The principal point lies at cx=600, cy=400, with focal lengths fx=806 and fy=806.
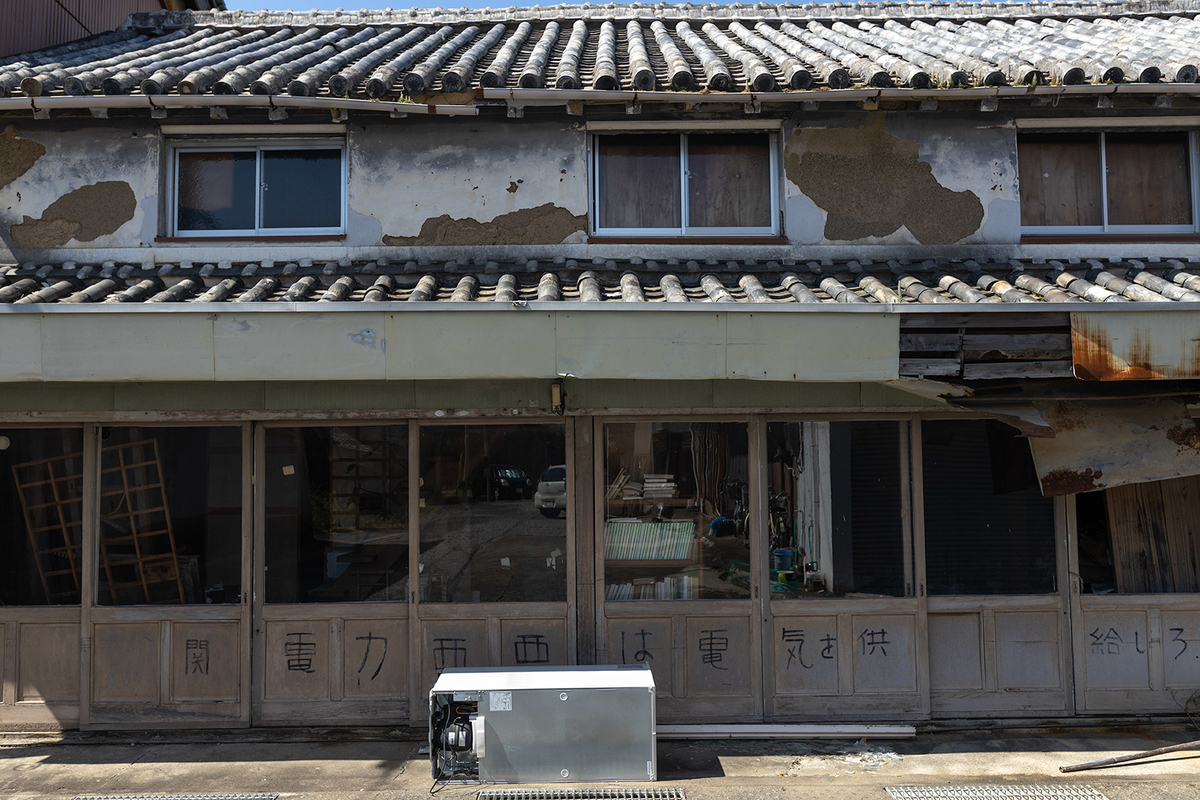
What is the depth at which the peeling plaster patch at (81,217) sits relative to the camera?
7.27 meters

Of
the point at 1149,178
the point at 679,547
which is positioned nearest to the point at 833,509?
the point at 679,547

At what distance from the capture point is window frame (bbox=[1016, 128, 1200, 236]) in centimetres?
739

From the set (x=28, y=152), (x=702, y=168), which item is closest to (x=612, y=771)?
(x=702, y=168)

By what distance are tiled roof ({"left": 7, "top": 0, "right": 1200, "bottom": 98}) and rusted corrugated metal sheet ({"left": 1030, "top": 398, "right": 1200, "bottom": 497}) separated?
273cm

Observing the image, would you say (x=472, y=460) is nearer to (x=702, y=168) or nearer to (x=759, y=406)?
(x=759, y=406)

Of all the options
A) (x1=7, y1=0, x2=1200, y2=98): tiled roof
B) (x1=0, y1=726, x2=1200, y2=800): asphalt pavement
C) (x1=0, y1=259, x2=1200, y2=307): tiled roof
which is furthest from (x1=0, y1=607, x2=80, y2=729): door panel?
(x1=7, y1=0, x2=1200, y2=98): tiled roof

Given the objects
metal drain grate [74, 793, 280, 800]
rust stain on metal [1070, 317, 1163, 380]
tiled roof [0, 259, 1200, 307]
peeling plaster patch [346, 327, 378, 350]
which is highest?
tiled roof [0, 259, 1200, 307]

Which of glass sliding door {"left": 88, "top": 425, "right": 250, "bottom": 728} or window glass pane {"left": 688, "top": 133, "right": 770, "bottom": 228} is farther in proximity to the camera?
window glass pane {"left": 688, "top": 133, "right": 770, "bottom": 228}

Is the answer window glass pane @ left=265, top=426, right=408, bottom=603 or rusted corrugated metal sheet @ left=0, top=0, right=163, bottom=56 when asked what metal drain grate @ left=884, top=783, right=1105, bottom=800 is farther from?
rusted corrugated metal sheet @ left=0, top=0, right=163, bottom=56

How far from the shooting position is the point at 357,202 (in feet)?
24.0

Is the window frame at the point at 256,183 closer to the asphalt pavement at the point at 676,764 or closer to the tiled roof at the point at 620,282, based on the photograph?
the tiled roof at the point at 620,282

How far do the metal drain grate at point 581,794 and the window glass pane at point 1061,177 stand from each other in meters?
5.95

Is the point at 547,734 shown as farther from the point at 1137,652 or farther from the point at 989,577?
the point at 1137,652

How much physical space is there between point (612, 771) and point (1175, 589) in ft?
17.2
